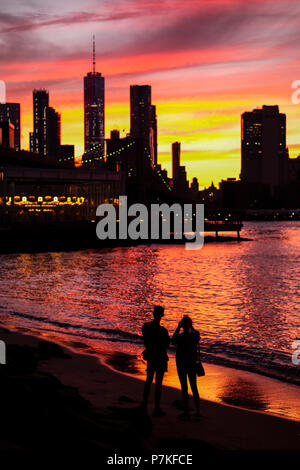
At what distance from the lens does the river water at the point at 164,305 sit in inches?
720

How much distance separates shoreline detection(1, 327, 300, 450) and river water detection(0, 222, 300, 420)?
1.64 metres

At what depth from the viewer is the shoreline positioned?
30.1 feet

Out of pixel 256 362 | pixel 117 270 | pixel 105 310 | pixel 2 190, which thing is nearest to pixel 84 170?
pixel 2 190

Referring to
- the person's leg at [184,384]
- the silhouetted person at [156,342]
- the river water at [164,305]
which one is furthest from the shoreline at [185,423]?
the river water at [164,305]

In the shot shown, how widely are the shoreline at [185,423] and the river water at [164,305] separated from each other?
1644 millimetres

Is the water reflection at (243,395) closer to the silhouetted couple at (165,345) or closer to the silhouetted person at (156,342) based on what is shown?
the silhouetted couple at (165,345)

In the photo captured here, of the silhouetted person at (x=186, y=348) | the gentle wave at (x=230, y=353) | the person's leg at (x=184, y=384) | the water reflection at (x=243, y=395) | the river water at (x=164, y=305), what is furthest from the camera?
the river water at (x=164, y=305)

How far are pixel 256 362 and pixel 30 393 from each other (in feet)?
31.4

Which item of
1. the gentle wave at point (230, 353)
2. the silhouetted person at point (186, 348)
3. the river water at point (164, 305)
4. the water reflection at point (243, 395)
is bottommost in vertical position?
the river water at point (164, 305)

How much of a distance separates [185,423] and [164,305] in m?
20.9

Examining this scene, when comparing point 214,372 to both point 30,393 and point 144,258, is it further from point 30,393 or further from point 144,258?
point 144,258

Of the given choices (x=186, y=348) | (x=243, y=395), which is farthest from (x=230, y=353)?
(x=186, y=348)
